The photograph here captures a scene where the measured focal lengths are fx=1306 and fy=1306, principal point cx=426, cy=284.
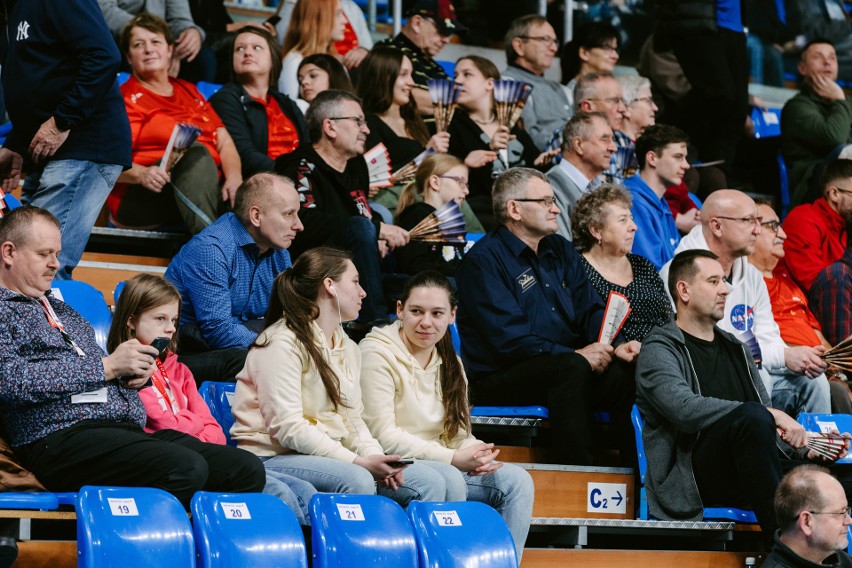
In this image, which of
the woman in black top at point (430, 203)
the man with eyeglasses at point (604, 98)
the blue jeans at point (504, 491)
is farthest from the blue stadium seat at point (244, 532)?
the man with eyeglasses at point (604, 98)

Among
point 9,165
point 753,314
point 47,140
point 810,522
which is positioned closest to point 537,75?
point 753,314

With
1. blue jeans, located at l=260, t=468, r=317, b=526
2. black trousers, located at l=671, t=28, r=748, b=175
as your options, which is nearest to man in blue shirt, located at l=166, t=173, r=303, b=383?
blue jeans, located at l=260, t=468, r=317, b=526

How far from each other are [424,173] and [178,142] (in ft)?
3.94

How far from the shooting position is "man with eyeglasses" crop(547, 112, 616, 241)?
20.5 ft

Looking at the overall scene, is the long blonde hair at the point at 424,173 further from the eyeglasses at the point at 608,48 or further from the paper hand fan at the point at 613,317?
the eyeglasses at the point at 608,48

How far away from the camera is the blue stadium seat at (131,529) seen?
9.67 feet

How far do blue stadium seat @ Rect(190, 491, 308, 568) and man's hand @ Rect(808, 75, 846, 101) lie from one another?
579 cm

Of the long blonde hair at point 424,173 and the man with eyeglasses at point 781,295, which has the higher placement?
the long blonde hair at point 424,173

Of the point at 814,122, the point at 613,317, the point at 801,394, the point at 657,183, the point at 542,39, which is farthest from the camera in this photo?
the point at 814,122

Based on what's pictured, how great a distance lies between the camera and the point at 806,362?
5363 millimetres

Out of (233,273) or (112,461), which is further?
(233,273)

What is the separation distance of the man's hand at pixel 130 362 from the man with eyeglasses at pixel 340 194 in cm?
190

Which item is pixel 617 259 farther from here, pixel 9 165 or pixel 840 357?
pixel 9 165

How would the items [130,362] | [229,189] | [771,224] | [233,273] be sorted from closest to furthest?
[130,362]
[233,273]
[229,189]
[771,224]
